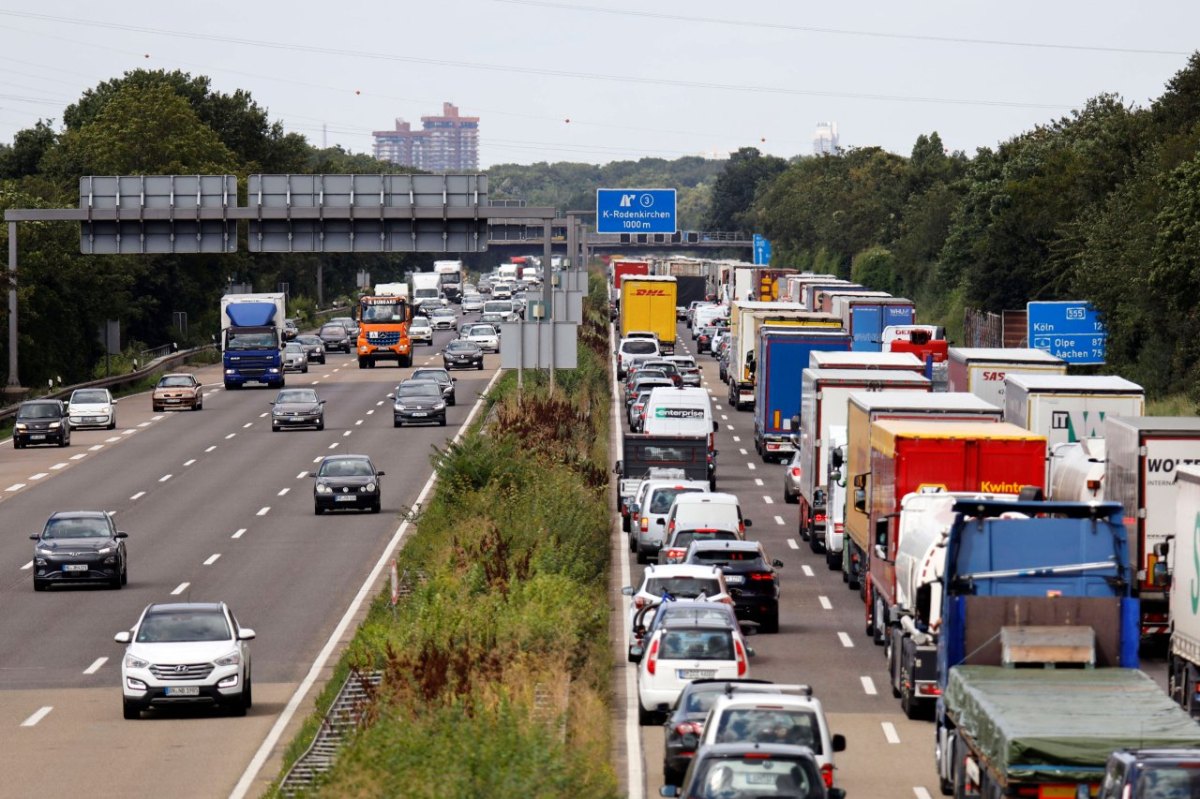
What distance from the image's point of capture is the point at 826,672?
30.3 metres

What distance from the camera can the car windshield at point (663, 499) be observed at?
137ft

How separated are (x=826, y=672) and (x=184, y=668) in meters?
8.71

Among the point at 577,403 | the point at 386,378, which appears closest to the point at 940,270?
the point at 386,378

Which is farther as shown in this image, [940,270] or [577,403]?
[940,270]

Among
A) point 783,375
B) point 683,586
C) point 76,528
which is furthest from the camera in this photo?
point 783,375

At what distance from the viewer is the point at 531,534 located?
3438cm

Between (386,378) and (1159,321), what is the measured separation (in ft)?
117

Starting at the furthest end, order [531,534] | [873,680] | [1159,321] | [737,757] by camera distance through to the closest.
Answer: [1159,321] → [531,534] → [873,680] → [737,757]

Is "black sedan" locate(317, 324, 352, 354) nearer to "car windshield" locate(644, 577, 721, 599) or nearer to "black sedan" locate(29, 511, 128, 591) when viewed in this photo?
"black sedan" locate(29, 511, 128, 591)

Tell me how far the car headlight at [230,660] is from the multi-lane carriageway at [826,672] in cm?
482

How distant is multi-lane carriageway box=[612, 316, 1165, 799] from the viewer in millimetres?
23000

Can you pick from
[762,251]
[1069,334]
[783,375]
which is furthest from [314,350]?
[762,251]

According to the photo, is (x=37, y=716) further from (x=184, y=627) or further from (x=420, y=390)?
(x=420, y=390)

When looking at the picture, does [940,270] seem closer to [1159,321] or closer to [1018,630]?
[1159,321]
